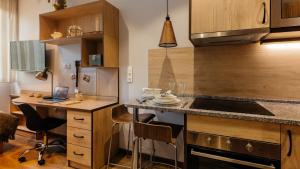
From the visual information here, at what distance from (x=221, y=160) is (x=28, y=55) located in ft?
11.1

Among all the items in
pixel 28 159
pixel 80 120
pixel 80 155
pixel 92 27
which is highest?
pixel 92 27

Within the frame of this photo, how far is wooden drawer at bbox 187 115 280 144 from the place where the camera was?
116cm

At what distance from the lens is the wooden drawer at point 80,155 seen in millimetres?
2002

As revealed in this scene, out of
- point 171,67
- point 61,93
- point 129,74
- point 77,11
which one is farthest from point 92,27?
point 171,67

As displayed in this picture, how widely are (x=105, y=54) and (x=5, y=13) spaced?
8.69 ft

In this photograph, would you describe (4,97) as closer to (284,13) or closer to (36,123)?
(36,123)

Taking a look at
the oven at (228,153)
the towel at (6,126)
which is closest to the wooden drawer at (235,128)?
the oven at (228,153)

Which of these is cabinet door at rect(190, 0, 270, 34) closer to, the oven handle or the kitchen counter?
the kitchen counter

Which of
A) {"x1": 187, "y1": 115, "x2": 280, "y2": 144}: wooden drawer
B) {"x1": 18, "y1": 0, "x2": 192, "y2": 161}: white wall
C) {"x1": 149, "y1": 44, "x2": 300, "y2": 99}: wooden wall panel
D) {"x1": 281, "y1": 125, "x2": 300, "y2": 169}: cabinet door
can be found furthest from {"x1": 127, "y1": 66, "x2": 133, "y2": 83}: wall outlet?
{"x1": 281, "y1": 125, "x2": 300, "y2": 169}: cabinet door

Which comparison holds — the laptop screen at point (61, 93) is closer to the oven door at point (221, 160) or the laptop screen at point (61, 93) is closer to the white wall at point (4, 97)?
the white wall at point (4, 97)

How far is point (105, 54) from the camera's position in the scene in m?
2.20

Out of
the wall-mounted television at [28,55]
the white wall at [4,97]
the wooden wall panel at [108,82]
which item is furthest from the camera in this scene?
the white wall at [4,97]

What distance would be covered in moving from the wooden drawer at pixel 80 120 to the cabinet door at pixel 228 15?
144cm

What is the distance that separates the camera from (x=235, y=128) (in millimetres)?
1247
